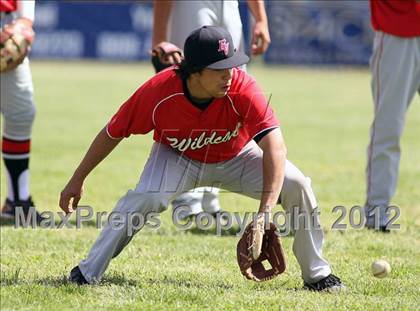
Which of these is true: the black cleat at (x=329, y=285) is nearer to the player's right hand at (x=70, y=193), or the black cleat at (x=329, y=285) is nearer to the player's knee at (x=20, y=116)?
the player's right hand at (x=70, y=193)

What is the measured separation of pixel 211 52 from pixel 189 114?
38 cm

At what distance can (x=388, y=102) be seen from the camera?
291 inches

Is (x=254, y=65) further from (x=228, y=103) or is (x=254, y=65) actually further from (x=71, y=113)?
(x=228, y=103)

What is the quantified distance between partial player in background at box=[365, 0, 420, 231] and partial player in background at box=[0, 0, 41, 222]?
254 cm

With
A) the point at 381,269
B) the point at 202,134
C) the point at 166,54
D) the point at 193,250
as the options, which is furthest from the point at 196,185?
the point at 166,54

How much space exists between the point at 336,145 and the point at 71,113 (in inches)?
210

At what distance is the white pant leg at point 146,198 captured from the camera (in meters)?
5.21

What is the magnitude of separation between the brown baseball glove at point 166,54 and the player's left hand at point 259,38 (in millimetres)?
628

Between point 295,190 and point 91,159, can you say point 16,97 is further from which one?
point 295,190

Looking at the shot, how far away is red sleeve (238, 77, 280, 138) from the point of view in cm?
512

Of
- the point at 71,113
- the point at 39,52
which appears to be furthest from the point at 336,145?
the point at 39,52

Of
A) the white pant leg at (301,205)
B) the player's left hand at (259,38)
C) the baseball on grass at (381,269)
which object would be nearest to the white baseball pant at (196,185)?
the white pant leg at (301,205)

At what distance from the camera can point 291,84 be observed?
23.9 meters

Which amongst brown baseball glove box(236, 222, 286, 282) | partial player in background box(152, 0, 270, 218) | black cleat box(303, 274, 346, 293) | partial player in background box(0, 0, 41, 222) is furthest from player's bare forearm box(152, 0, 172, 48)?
black cleat box(303, 274, 346, 293)
